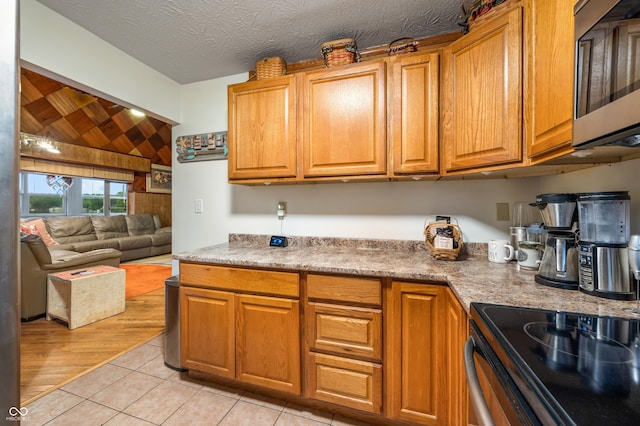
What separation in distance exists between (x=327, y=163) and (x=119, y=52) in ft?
6.15

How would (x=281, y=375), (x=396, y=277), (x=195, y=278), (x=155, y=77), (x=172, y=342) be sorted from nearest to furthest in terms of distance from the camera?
(x=396, y=277) → (x=281, y=375) → (x=195, y=278) → (x=172, y=342) → (x=155, y=77)

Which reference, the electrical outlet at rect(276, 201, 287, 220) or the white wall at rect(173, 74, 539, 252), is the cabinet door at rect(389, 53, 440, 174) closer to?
the white wall at rect(173, 74, 539, 252)

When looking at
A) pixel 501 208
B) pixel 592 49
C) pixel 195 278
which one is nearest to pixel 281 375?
pixel 195 278

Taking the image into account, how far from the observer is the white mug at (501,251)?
4.95 ft

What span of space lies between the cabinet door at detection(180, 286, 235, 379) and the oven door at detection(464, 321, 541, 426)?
4.23 feet

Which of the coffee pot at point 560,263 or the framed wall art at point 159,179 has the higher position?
the framed wall art at point 159,179

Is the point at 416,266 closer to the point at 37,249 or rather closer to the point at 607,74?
the point at 607,74

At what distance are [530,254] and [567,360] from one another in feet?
2.88

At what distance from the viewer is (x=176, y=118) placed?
8.32 ft

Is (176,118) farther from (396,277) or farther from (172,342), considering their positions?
(396,277)

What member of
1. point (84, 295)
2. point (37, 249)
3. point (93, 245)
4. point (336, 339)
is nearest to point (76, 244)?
point (93, 245)

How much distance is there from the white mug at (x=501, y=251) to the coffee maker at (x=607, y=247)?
0.51 m

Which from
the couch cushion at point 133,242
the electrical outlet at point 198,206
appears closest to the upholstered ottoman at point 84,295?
the electrical outlet at point 198,206

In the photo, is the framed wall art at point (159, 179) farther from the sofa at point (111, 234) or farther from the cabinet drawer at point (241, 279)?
the cabinet drawer at point (241, 279)
